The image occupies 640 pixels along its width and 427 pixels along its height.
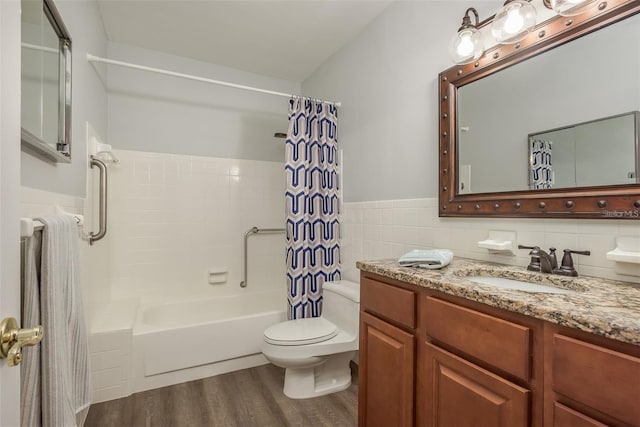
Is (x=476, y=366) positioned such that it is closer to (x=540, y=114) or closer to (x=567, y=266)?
(x=567, y=266)

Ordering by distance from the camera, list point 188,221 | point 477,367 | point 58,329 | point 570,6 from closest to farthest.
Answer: point 58,329 → point 477,367 → point 570,6 → point 188,221

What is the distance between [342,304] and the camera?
7.08ft

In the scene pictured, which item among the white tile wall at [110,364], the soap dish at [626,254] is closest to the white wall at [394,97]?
the soap dish at [626,254]

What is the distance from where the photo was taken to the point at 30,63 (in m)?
1.08

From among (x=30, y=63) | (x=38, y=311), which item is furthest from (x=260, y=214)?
(x=38, y=311)

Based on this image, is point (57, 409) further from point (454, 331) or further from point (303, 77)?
point (303, 77)

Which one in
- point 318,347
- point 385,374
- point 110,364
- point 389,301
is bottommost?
point 110,364

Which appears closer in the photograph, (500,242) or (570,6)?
(570,6)

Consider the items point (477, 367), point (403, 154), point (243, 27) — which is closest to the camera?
point (477, 367)

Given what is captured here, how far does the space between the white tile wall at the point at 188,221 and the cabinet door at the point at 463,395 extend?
2.26 meters

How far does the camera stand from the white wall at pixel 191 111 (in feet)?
8.66

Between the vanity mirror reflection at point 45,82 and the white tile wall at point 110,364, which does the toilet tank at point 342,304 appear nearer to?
the white tile wall at point 110,364

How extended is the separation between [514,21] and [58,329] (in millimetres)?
1864

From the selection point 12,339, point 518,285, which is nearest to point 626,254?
point 518,285
